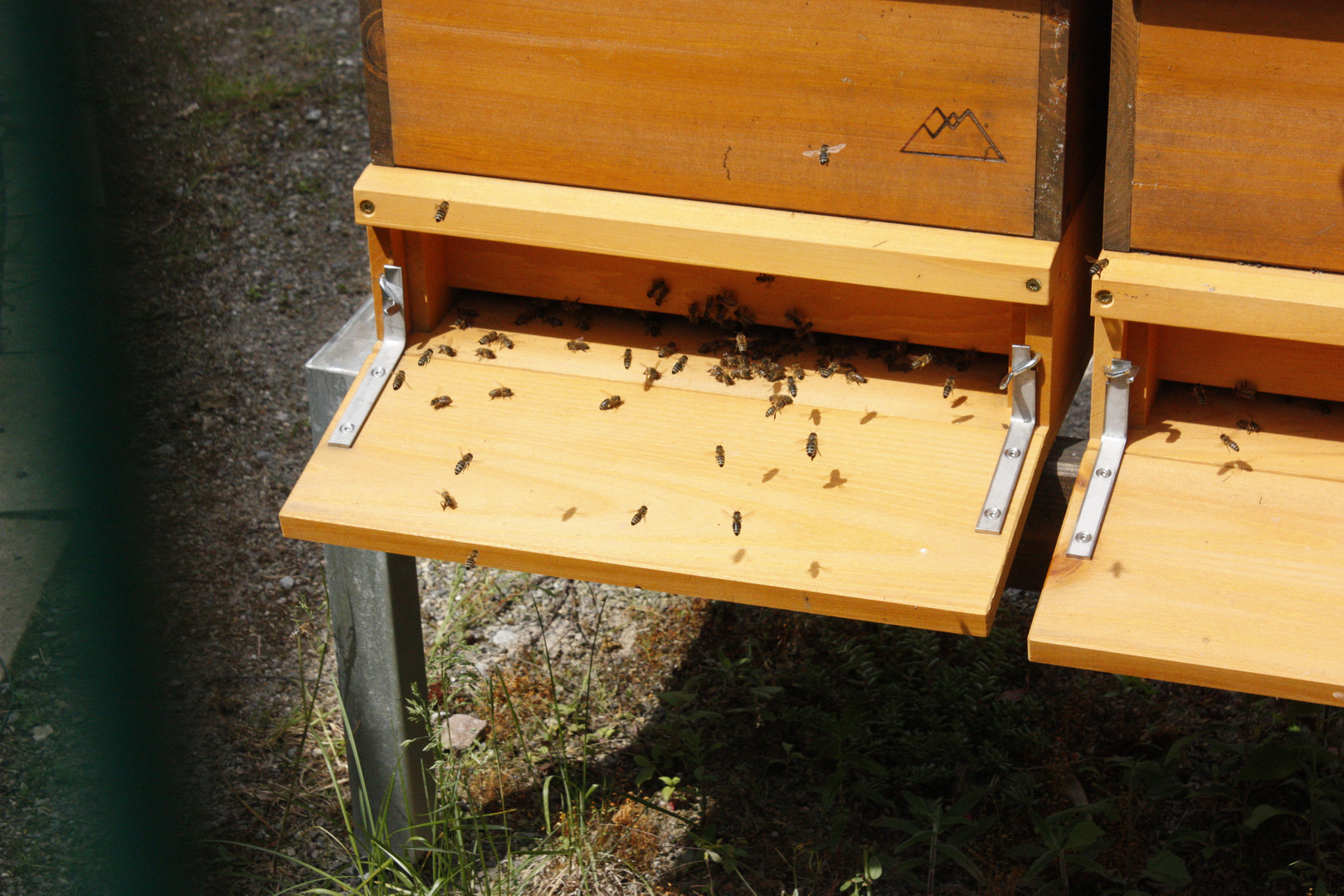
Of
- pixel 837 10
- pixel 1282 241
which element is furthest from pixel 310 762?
pixel 1282 241

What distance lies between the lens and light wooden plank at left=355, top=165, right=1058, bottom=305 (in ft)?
7.44

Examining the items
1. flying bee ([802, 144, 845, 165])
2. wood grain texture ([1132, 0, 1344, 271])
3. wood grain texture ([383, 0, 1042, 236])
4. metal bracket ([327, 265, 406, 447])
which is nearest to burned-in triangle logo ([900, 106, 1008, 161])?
wood grain texture ([383, 0, 1042, 236])

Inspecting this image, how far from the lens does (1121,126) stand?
2145 millimetres

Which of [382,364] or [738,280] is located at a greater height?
[738,280]

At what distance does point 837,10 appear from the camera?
2195 millimetres

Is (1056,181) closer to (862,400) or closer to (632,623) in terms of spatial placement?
(862,400)

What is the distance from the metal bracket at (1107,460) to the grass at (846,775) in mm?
1192

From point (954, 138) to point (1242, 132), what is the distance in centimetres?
45

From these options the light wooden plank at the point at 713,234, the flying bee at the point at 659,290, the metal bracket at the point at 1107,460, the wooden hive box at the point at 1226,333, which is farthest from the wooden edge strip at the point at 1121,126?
the flying bee at the point at 659,290

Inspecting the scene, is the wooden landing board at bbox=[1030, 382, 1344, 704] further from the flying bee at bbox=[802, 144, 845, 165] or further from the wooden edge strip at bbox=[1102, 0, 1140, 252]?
the flying bee at bbox=[802, 144, 845, 165]

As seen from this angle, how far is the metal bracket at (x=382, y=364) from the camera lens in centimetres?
253

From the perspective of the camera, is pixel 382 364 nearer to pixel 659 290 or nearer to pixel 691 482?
pixel 659 290

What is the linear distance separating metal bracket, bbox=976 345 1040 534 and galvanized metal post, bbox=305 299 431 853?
4.20 ft

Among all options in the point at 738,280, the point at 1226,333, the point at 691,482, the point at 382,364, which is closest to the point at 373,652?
the point at 382,364
